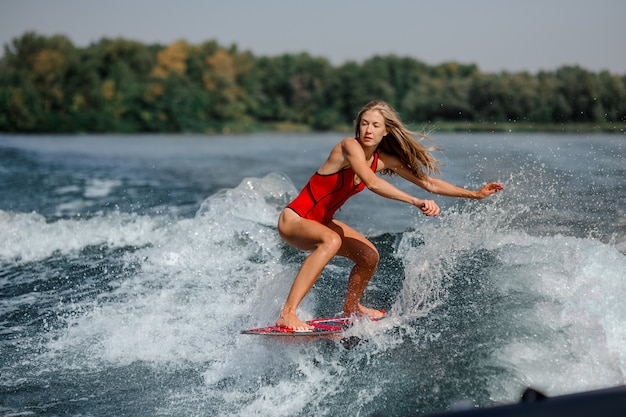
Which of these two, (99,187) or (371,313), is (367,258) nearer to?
(371,313)

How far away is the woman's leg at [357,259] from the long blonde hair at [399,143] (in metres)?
0.54

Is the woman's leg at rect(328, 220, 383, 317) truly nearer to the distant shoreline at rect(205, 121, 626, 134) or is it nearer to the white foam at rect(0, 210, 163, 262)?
the distant shoreline at rect(205, 121, 626, 134)

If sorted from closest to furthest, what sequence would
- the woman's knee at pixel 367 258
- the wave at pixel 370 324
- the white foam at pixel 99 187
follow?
1. the wave at pixel 370 324
2. the woman's knee at pixel 367 258
3. the white foam at pixel 99 187

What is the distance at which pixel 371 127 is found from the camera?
4.56 metres

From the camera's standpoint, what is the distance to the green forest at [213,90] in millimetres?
54562

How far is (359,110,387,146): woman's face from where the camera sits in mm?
4562

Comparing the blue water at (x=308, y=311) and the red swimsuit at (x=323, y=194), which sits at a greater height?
the red swimsuit at (x=323, y=194)

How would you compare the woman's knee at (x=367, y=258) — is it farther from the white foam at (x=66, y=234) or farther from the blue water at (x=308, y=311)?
the white foam at (x=66, y=234)

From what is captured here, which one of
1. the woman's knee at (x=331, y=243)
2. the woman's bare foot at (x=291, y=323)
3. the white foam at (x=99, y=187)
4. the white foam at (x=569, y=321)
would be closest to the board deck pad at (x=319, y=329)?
the woman's bare foot at (x=291, y=323)

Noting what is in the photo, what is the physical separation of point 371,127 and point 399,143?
311 mm

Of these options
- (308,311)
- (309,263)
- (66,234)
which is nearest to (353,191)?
(309,263)

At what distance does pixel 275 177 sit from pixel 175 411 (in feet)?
23.0

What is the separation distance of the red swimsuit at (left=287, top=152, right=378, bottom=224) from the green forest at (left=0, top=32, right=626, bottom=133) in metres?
37.0

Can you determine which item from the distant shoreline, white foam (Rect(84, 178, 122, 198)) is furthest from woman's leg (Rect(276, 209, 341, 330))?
A: white foam (Rect(84, 178, 122, 198))
